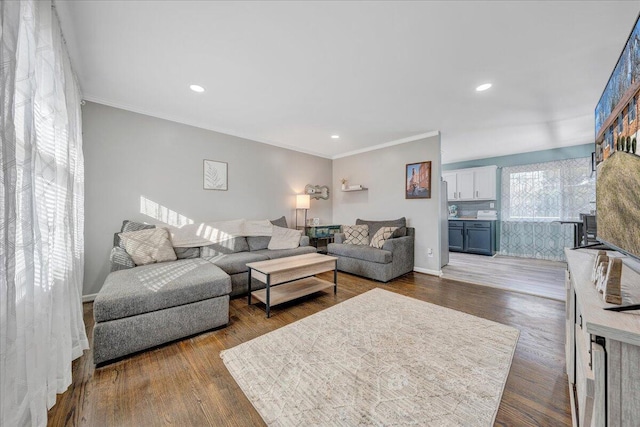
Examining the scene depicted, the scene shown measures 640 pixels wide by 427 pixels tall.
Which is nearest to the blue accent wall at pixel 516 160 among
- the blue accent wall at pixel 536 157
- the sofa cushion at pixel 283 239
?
A: the blue accent wall at pixel 536 157

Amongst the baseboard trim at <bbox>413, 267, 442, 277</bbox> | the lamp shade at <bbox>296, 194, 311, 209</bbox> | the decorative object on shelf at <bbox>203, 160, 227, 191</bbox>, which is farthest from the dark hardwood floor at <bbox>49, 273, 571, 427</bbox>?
the lamp shade at <bbox>296, 194, 311, 209</bbox>

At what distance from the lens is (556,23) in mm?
1656

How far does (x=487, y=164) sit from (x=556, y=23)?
492 cm

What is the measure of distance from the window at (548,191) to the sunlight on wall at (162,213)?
681 cm

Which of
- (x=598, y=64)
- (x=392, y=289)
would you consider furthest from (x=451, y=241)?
(x=598, y=64)

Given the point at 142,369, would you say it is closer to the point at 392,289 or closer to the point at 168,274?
the point at 168,274

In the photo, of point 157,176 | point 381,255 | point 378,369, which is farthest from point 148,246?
point 381,255

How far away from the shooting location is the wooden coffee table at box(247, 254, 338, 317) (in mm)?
2436

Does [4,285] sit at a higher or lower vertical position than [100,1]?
lower

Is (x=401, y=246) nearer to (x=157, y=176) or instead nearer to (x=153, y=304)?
(x=153, y=304)

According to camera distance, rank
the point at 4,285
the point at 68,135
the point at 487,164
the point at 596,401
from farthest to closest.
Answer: the point at 487,164
the point at 68,135
the point at 4,285
the point at 596,401

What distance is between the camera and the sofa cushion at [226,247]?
320 centimetres

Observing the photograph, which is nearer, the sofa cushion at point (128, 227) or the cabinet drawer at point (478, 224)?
the sofa cushion at point (128, 227)

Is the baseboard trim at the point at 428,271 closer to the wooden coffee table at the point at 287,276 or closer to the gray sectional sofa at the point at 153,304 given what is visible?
the wooden coffee table at the point at 287,276
